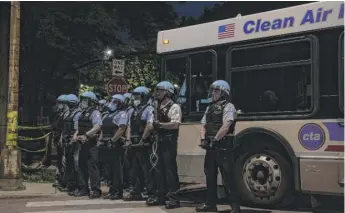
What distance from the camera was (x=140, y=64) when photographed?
76.2 ft

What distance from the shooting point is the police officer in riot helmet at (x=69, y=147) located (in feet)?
34.5

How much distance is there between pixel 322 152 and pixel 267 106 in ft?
3.89

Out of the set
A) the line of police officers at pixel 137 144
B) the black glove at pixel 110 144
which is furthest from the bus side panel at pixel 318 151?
the black glove at pixel 110 144

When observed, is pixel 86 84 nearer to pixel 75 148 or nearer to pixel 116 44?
pixel 116 44

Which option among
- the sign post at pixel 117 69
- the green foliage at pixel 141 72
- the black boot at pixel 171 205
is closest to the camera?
the black boot at pixel 171 205

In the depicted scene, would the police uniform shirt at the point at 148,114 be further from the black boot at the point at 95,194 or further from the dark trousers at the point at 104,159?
the black boot at the point at 95,194

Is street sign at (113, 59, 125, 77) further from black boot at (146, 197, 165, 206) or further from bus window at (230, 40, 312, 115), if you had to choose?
black boot at (146, 197, 165, 206)

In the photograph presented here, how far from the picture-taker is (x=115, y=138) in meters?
9.51

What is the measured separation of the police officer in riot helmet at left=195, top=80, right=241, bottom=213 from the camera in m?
7.39

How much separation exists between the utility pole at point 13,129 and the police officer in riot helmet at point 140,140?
9.67 ft

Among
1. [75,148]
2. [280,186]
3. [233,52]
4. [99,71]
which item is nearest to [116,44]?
[99,71]

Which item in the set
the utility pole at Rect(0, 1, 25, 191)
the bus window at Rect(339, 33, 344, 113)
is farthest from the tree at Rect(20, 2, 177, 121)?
the bus window at Rect(339, 33, 344, 113)

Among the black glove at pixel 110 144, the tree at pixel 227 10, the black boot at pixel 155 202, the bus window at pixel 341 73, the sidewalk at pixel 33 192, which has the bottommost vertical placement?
the sidewalk at pixel 33 192

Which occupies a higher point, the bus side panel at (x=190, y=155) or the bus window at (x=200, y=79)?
the bus window at (x=200, y=79)
